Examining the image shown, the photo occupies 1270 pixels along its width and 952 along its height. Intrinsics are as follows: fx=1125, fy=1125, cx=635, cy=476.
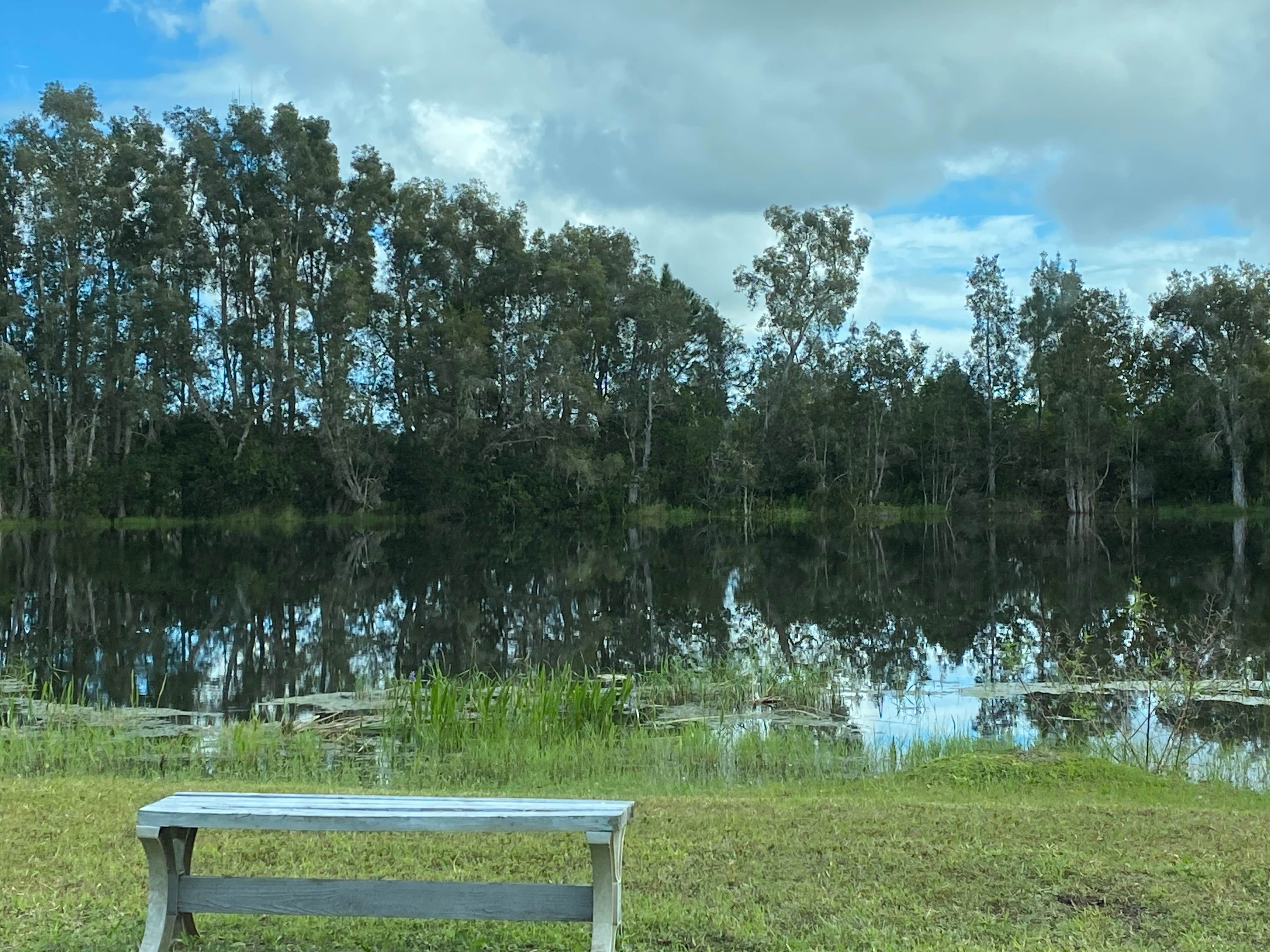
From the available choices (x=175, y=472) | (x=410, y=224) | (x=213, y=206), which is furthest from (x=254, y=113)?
(x=175, y=472)

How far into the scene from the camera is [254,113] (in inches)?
1820

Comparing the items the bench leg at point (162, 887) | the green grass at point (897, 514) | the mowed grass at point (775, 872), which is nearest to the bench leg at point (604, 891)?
the mowed grass at point (775, 872)

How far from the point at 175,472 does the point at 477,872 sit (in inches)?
1722

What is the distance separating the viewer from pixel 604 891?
12.5 feet

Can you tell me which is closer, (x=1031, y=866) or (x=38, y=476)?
(x=1031, y=866)

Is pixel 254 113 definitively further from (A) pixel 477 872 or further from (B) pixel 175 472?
(A) pixel 477 872

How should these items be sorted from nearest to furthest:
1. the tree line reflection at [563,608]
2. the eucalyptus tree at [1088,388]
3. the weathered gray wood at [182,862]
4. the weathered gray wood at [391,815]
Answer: the weathered gray wood at [391,815] < the weathered gray wood at [182,862] < the tree line reflection at [563,608] < the eucalyptus tree at [1088,388]

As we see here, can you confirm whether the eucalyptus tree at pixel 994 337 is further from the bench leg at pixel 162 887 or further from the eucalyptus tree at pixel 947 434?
the bench leg at pixel 162 887

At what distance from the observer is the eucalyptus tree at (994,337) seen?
5678cm

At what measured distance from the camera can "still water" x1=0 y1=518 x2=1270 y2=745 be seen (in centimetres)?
1284

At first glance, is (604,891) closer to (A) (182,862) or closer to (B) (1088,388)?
(A) (182,862)

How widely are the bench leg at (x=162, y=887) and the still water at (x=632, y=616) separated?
296 inches

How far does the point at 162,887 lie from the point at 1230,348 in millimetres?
54608

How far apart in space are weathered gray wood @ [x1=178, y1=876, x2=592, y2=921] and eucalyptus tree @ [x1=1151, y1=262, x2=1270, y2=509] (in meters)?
52.3
